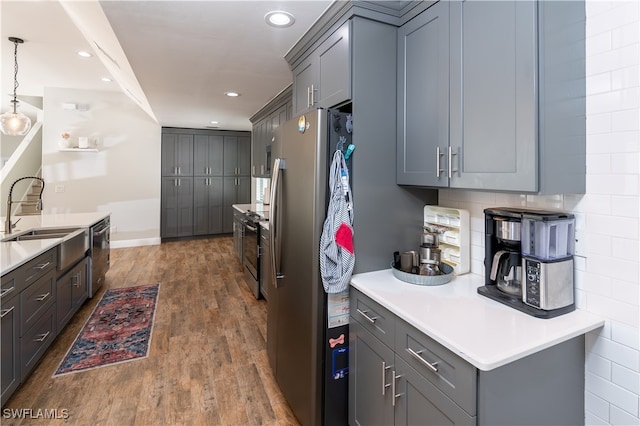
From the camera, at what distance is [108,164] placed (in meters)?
6.43

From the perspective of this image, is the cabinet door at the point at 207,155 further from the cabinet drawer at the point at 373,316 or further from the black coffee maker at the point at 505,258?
the black coffee maker at the point at 505,258

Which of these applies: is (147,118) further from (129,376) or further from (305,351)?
(305,351)

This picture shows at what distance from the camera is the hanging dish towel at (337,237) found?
1.72 metres

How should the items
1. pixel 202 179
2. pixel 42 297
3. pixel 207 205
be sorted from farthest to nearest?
1. pixel 207 205
2. pixel 202 179
3. pixel 42 297

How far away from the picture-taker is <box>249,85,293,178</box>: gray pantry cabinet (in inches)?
155

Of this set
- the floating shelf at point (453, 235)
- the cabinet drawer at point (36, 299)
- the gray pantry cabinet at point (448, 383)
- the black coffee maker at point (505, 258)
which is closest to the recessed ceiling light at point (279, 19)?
the floating shelf at point (453, 235)

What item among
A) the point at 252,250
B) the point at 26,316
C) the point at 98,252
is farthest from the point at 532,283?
the point at 98,252

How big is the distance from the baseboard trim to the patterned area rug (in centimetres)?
286

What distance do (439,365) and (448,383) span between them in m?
0.06

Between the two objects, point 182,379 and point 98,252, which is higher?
point 98,252

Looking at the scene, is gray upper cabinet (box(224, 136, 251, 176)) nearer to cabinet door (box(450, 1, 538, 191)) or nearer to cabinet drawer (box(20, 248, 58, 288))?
cabinet drawer (box(20, 248, 58, 288))

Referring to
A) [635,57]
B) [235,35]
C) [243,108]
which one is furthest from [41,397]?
[243,108]

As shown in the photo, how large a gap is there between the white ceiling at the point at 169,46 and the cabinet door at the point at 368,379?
1.89 metres

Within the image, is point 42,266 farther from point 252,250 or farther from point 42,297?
point 252,250
